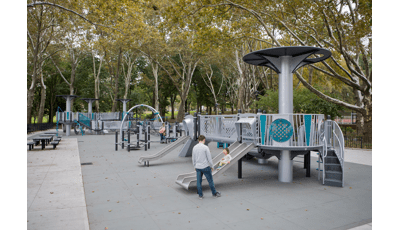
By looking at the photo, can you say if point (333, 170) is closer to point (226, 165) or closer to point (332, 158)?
point (332, 158)

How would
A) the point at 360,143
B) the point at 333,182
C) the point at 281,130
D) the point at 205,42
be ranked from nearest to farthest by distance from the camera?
the point at 333,182, the point at 281,130, the point at 360,143, the point at 205,42

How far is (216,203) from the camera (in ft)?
23.2

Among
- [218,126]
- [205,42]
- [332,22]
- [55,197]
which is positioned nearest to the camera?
[55,197]

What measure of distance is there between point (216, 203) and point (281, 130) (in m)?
3.39

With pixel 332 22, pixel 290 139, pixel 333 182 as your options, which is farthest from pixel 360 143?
pixel 290 139

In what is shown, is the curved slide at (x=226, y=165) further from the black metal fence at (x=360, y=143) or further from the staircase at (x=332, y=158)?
the black metal fence at (x=360, y=143)

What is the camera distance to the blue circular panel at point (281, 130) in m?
8.87

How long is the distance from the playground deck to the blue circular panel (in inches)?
61.0

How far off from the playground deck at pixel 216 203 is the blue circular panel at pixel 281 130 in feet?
5.09

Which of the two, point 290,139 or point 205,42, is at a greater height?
point 205,42

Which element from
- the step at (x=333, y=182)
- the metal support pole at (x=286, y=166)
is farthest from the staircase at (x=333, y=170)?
the metal support pole at (x=286, y=166)

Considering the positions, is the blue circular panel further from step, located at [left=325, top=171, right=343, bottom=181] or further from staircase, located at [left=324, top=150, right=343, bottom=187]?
step, located at [left=325, top=171, right=343, bottom=181]

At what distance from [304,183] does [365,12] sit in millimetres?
11675

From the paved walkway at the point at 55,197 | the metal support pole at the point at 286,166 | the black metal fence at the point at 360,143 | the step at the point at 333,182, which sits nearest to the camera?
the paved walkway at the point at 55,197
